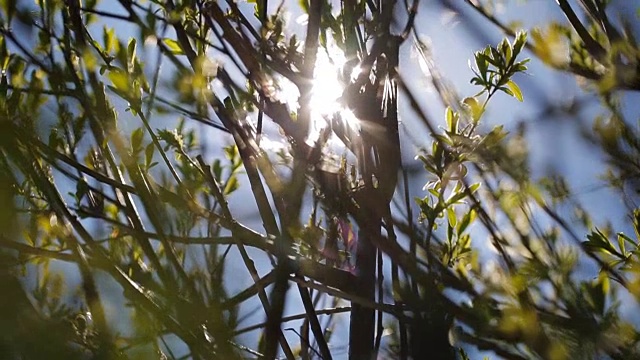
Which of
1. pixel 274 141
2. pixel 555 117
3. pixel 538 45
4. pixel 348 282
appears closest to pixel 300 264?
pixel 348 282

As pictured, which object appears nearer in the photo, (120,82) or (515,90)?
(120,82)

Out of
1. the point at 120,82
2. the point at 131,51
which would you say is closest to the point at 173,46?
the point at 131,51

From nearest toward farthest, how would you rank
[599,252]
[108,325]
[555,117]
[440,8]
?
[108,325], [555,117], [599,252], [440,8]

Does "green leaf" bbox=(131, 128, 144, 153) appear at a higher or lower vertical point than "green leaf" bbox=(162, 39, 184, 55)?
lower

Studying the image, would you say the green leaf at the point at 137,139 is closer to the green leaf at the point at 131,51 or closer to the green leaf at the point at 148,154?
the green leaf at the point at 148,154

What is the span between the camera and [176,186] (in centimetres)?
107

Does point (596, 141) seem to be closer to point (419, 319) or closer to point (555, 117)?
point (555, 117)

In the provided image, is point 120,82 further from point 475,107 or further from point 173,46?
point 475,107

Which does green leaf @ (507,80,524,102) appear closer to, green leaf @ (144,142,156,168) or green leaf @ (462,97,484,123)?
green leaf @ (462,97,484,123)

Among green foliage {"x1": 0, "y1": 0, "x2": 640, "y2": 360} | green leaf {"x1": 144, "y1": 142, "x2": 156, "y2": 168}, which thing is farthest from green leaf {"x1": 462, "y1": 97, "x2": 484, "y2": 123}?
green leaf {"x1": 144, "y1": 142, "x2": 156, "y2": 168}

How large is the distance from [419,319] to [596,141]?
468 mm

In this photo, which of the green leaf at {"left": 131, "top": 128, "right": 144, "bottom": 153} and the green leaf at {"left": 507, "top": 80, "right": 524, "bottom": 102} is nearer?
the green leaf at {"left": 131, "top": 128, "right": 144, "bottom": 153}

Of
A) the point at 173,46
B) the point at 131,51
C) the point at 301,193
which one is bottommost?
the point at 301,193

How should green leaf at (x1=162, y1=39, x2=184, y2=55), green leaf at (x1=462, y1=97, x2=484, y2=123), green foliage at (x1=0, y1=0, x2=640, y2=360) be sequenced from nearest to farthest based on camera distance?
green foliage at (x1=0, y1=0, x2=640, y2=360), green leaf at (x1=462, y1=97, x2=484, y2=123), green leaf at (x1=162, y1=39, x2=184, y2=55)
